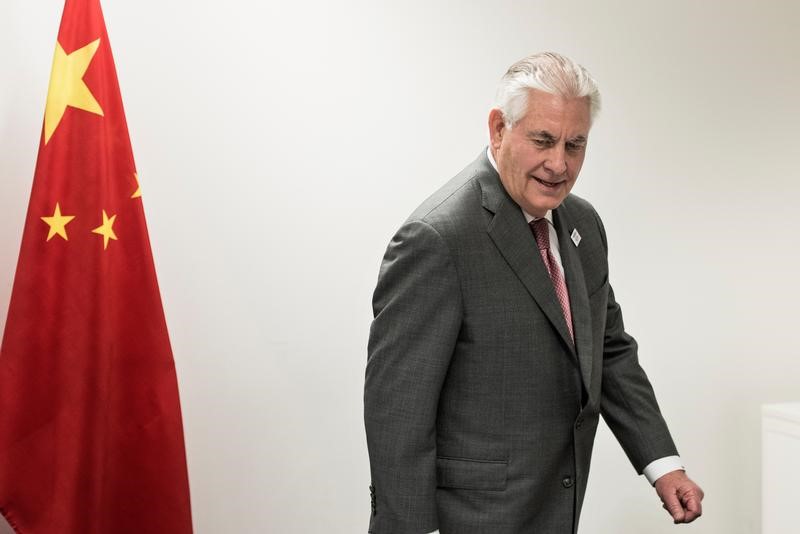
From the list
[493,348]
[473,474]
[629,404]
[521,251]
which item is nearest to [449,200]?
[521,251]

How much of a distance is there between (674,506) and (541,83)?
0.86 metres

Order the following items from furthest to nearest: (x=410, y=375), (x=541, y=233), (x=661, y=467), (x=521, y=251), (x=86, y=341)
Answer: (x=86, y=341) < (x=661, y=467) < (x=541, y=233) < (x=521, y=251) < (x=410, y=375)

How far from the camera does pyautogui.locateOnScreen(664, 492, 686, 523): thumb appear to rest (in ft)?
5.45

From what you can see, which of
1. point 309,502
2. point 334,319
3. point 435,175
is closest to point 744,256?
point 435,175

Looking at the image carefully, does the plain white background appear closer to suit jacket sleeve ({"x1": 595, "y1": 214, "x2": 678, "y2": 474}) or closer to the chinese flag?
the chinese flag

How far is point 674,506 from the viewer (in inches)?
65.8

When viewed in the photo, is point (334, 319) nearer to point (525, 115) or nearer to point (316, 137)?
point (316, 137)

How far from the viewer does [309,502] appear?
2.39m

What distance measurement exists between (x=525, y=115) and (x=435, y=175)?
3.30 ft

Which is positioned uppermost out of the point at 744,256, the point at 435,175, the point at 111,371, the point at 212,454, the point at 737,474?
the point at 435,175

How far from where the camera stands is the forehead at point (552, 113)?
4.85 ft

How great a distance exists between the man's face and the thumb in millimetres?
633

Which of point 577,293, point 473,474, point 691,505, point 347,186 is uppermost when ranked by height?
point 347,186

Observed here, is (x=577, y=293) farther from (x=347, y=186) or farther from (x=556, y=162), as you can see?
(x=347, y=186)
